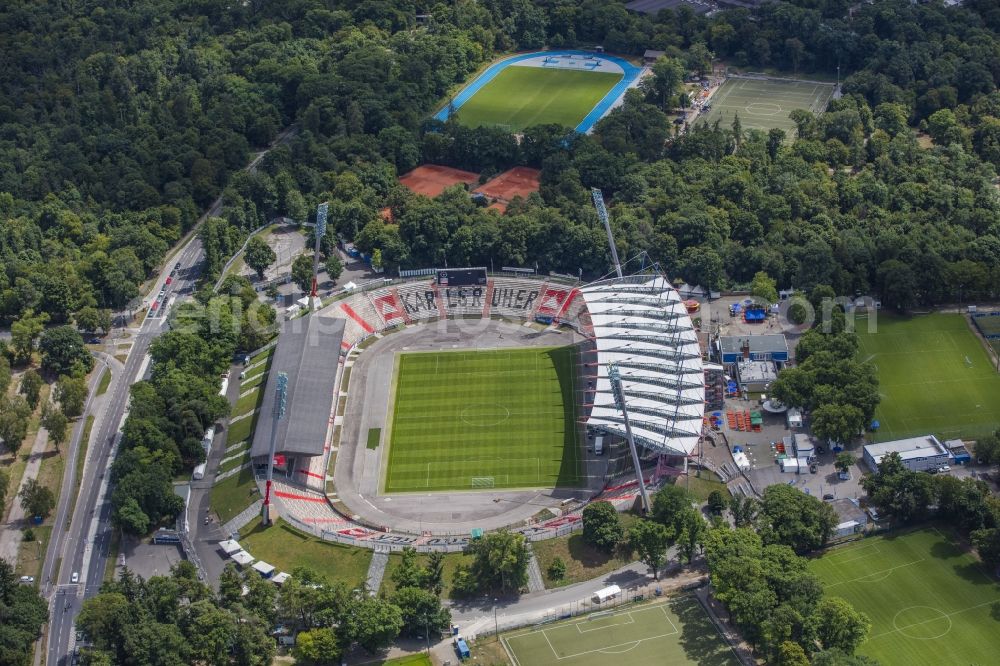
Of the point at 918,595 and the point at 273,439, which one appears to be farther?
the point at 273,439

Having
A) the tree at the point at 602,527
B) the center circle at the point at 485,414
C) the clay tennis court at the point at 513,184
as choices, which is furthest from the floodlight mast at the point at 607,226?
the tree at the point at 602,527

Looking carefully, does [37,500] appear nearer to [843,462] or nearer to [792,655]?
[792,655]

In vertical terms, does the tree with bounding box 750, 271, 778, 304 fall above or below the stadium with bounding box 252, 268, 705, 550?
above

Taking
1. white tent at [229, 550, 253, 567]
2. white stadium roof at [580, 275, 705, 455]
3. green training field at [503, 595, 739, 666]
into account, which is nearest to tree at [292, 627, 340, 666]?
white tent at [229, 550, 253, 567]

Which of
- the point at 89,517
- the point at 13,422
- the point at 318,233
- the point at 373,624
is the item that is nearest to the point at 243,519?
the point at 89,517

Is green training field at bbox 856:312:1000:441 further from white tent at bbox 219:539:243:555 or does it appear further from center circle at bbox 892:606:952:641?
white tent at bbox 219:539:243:555
